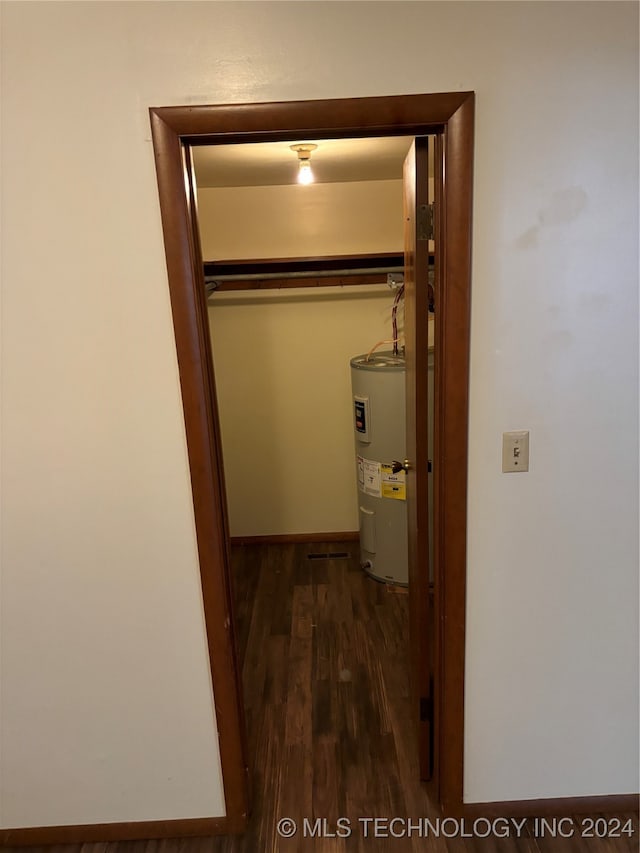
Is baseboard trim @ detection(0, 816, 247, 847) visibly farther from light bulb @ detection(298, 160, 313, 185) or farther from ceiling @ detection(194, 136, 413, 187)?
light bulb @ detection(298, 160, 313, 185)

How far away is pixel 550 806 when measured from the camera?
1.65m

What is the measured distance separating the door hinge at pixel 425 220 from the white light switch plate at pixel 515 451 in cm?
59

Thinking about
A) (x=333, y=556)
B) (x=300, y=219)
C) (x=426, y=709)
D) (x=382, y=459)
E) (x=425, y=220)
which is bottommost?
(x=333, y=556)

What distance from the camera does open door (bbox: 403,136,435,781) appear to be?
57.4 inches

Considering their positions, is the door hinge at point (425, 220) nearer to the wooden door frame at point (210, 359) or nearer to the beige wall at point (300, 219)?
the wooden door frame at point (210, 359)

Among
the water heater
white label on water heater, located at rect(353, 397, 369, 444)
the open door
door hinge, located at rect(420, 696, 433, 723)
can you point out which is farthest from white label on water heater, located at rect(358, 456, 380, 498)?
door hinge, located at rect(420, 696, 433, 723)

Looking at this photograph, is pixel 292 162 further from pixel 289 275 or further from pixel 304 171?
pixel 289 275

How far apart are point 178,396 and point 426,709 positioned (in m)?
1.29

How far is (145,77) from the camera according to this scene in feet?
3.91

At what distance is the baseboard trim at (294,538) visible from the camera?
353 cm

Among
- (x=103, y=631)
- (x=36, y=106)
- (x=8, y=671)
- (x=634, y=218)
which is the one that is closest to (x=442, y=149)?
(x=634, y=218)

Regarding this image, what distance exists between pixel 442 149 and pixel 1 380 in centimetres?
123

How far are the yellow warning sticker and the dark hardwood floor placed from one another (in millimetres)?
557

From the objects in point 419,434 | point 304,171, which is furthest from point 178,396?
point 304,171
